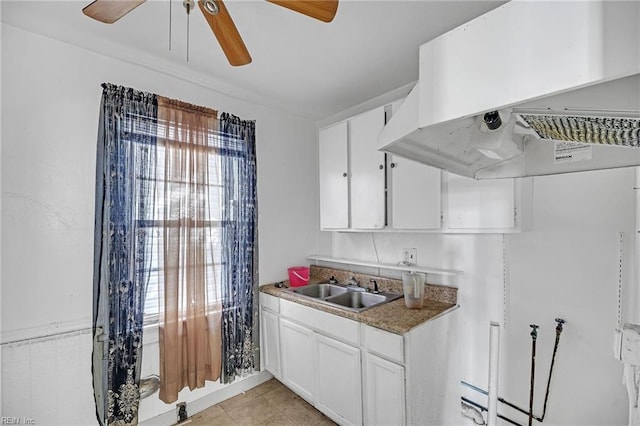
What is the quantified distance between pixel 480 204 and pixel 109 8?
206 centimetres

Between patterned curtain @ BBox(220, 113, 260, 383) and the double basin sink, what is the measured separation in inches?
17.2

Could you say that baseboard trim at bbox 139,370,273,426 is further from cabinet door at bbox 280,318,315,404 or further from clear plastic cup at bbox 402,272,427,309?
clear plastic cup at bbox 402,272,427,309

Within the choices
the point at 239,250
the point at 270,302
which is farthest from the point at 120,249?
the point at 270,302

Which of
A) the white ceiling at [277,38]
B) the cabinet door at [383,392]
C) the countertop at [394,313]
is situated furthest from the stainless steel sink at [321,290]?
the white ceiling at [277,38]

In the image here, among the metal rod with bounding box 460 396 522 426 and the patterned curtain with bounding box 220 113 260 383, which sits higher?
the patterned curtain with bounding box 220 113 260 383

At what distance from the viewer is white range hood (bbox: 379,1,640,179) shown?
13.3 inches

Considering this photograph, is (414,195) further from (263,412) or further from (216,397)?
(216,397)

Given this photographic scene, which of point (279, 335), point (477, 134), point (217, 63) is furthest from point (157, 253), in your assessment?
point (477, 134)

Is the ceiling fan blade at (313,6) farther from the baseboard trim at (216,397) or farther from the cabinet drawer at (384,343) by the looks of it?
the baseboard trim at (216,397)

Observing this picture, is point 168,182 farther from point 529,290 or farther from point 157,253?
point 529,290

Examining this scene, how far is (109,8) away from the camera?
3.79ft

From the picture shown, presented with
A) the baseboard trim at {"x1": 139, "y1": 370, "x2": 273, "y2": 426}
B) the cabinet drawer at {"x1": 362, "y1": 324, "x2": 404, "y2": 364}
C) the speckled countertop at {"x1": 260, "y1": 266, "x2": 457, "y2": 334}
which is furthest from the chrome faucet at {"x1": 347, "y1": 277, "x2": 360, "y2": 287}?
the baseboard trim at {"x1": 139, "y1": 370, "x2": 273, "y2": 426}

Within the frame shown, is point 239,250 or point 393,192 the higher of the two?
point 393,192

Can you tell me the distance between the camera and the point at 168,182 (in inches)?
82.7
